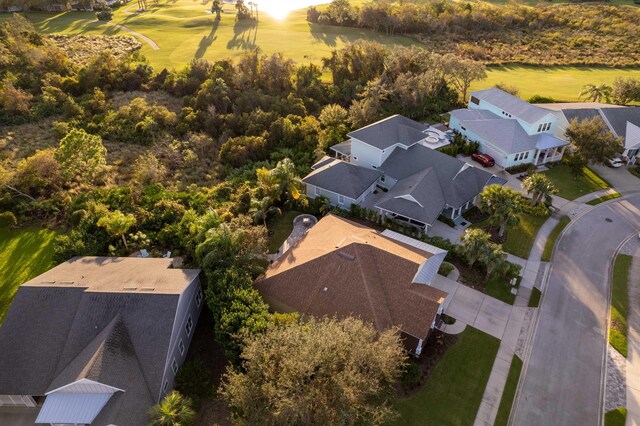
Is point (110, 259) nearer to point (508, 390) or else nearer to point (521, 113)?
point (508, 390)

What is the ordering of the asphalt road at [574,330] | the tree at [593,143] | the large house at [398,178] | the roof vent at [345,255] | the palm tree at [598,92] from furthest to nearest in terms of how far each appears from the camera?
1. the palm tree at [598,92]
2. the tree at [593,143]
3. the large house at [398,178]
4. the roof vent at [345,255]
5. the asphalt road at [574,330]

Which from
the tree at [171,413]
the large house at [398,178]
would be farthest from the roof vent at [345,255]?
the tree at [171,413]

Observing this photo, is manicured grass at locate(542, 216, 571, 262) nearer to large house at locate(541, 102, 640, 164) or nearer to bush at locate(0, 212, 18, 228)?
large house at locate(541, 102, 640, 164)

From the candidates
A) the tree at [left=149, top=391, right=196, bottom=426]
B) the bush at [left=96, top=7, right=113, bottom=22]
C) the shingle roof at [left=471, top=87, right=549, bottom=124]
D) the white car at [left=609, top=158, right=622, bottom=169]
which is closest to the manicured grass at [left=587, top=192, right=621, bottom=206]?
the white car at [left=609, top=158, right=622, bottom=169]

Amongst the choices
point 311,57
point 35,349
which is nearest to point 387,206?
point 35,349

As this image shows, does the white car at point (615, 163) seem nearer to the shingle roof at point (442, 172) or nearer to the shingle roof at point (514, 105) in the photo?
the shingle roof at point (514, 105)

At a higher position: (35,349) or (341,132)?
(341,132)
